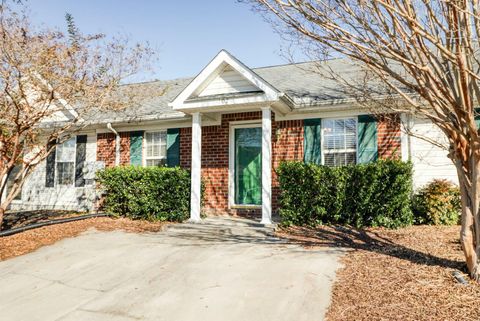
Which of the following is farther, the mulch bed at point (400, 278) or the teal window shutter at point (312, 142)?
the teal window shutter at point (312, 142)

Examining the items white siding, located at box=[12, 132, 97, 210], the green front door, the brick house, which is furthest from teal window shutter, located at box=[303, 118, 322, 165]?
white siding, located at box=[12, 132, 97, 210]

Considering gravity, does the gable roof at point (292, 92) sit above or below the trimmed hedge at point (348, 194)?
above

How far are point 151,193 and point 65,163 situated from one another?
496 centimetres

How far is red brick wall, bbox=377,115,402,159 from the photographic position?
8812mm

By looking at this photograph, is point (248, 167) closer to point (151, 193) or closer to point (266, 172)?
point (266, 172)

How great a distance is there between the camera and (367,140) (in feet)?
29.5

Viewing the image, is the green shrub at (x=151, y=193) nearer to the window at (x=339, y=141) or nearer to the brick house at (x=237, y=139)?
the brick house at (x=237, y=139)

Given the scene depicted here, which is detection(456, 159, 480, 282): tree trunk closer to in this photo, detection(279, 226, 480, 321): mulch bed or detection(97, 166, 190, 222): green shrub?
detection(279, 226, 480, 321): mulch bed

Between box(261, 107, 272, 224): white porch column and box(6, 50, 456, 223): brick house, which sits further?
box(6, 50, 456, 223): brick house

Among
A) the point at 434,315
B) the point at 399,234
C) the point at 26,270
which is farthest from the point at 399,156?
the point at 26,270

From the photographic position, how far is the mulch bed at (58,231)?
6.64 metres

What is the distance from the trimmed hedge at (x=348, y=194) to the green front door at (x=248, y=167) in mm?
2151

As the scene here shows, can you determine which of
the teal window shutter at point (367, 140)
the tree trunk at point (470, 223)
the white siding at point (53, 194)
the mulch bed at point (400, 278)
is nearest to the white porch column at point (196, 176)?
the mulch bed at point (400, 278)

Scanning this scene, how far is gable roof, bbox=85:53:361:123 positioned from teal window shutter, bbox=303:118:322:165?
0.56m
